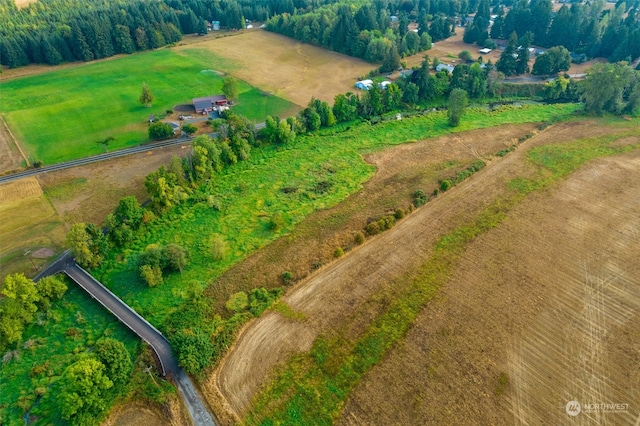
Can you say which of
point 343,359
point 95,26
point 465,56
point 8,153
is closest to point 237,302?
point 343,359

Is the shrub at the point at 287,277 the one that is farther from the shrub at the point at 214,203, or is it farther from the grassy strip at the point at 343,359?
the shrub at the point at 214,203

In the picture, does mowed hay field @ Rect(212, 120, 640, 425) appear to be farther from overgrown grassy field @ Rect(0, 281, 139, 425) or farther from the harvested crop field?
the harvested crop field

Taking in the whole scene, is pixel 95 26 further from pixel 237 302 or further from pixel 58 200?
pixel 237 302

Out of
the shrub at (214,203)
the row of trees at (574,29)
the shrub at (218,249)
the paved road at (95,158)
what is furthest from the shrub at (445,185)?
the row of trees at (574,29)

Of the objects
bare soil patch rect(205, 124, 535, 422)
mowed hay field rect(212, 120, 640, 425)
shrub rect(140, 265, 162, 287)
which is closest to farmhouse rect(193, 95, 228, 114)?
bare soil patch rect(205, 124, 535, 422)

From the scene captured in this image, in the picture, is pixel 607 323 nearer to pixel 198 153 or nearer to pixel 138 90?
pixel 198 153
